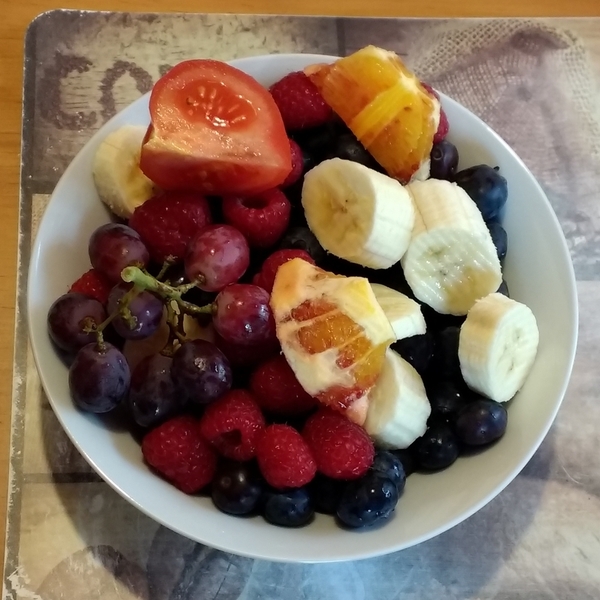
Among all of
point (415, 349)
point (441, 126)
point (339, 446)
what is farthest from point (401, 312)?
point (441, 126)

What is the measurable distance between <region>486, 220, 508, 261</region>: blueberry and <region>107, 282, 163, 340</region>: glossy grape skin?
16.4 inches

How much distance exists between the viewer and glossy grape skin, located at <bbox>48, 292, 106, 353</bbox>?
74cm

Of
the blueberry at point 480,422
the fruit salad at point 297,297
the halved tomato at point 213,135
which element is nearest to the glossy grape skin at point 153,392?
the fruit salad at point 297,297

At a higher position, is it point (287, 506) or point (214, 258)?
point (214, 258)

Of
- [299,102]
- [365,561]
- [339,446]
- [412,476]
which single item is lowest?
[365,561]

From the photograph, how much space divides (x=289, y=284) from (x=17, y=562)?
472 millimetres

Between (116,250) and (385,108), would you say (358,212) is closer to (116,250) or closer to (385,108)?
(385,108)

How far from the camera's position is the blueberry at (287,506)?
75cm

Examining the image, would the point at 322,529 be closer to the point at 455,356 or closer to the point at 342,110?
the point at 455,356

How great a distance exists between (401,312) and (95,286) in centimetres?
34

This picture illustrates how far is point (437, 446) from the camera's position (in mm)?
A: 794

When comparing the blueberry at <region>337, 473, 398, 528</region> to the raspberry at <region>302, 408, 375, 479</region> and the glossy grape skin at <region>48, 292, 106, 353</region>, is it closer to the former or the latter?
the raspberry at <region>302, 408, 375, 479</region>

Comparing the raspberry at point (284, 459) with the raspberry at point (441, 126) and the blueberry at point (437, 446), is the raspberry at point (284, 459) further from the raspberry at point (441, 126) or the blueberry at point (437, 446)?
the raspberry at point (441, 126)

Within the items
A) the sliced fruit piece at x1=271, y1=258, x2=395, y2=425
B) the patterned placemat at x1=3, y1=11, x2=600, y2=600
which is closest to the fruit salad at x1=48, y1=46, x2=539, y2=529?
the sliced fruit piece at x1=271, y1=258, x2=395, y2=425
